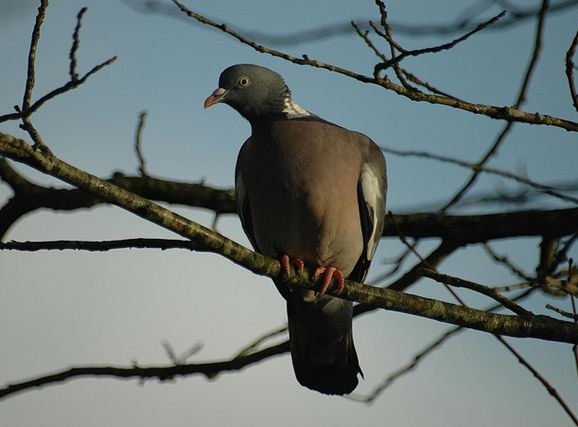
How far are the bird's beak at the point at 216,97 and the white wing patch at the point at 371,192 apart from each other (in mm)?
987

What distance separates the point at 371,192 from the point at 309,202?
0.47 metres

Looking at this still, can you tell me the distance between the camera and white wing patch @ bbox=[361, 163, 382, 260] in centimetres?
497

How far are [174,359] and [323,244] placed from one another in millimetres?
1515

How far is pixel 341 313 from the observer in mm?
5223

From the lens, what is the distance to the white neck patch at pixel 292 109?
17.3ft

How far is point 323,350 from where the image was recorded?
210 inches

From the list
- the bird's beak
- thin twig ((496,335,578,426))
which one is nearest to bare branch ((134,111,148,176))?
the bird's beak

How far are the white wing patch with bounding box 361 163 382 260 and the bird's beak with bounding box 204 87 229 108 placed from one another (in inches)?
38.9

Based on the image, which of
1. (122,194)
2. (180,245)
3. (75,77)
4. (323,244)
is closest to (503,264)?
(323,244)

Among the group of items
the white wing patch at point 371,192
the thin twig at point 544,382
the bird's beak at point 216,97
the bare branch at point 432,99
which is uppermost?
the bird's beak at point 216,97

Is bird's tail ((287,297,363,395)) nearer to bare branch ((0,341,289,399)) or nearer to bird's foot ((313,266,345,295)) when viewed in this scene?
bare branch ((0,341,289,399))

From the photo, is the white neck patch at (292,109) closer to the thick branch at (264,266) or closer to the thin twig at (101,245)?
the thick branch at (264,266)

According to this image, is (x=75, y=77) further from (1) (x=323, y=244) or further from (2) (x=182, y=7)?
(1) (x=323, y=244)

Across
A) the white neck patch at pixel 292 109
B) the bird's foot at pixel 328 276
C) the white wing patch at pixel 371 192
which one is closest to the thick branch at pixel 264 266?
the bird's foot at pixel 328 276
